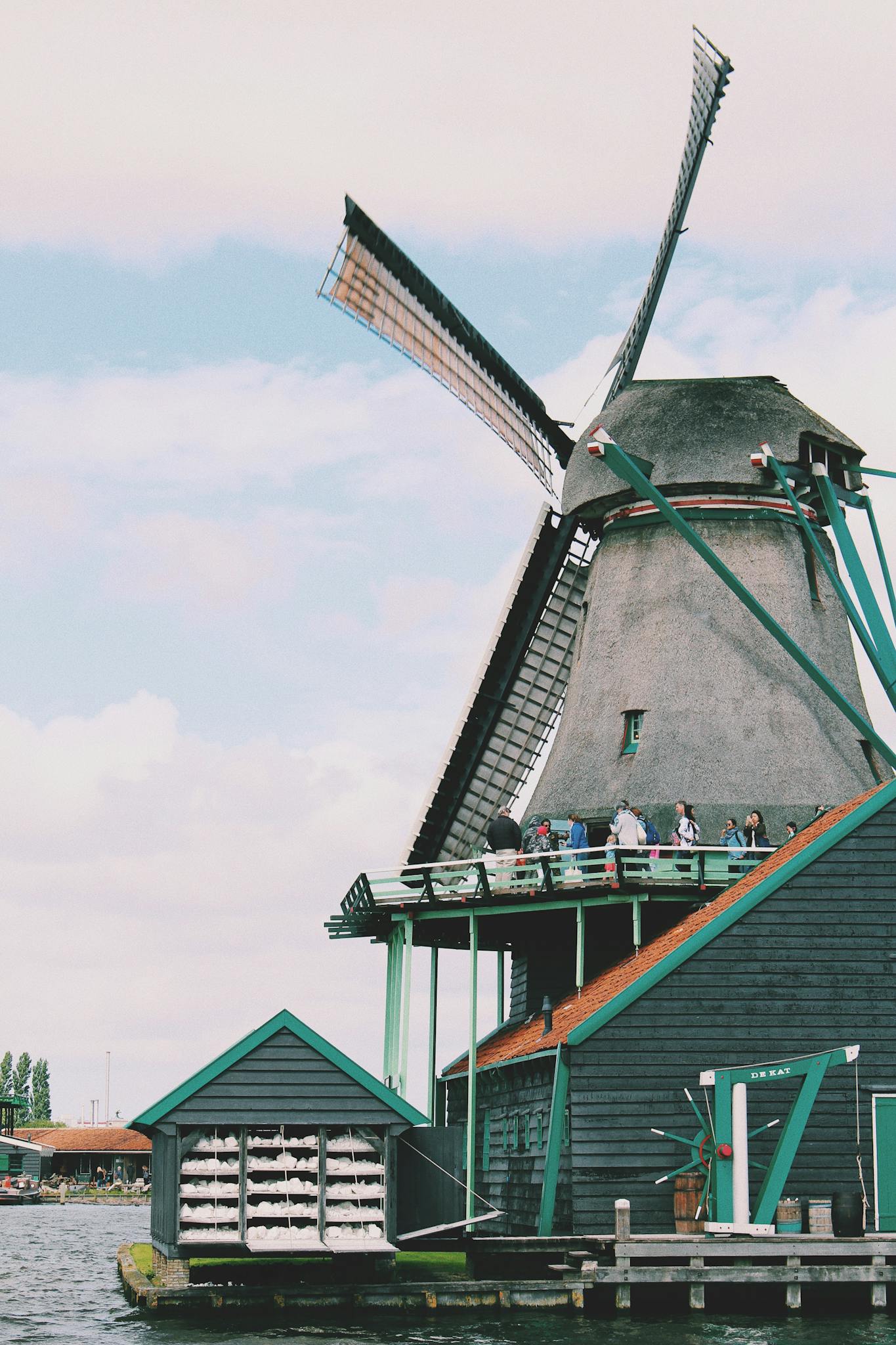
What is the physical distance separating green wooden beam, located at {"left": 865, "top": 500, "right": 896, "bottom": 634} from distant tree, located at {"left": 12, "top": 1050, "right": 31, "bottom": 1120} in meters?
93.4

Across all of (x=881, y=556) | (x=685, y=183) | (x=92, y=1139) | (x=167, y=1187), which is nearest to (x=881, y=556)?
Result: (x=881, y=556)

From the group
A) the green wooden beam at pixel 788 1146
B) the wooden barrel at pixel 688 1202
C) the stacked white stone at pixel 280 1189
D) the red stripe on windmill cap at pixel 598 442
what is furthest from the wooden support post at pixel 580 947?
the red stripe on windmill cap at pixel 598 442

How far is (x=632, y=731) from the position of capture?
2912cm

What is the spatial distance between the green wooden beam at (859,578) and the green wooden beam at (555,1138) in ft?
27.5

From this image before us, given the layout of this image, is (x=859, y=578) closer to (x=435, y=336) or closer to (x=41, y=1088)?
(x=435, y=336)

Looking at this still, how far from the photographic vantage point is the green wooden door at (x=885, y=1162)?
22156mm

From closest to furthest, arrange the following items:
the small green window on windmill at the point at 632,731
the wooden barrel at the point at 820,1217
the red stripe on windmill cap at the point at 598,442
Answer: the wooden barrel at the point at 820,1217, the red stripe on windmill cap at the point at 598,442, the small green window on windmill at the point at 632,731

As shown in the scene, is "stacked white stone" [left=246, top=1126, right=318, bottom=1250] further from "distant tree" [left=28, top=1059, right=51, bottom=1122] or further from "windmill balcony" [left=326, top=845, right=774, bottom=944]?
"distant tree" [left=28, top=1059, right=51, bottom=1122]

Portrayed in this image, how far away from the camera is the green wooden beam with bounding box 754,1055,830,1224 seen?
68.2ft

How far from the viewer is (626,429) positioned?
99.5ft

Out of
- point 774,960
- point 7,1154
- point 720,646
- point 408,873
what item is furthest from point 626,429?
point 7,1154

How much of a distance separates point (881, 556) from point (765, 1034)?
366 inches

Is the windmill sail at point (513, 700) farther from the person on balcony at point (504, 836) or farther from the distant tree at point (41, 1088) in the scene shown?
the distant tree at point (41, 1088)

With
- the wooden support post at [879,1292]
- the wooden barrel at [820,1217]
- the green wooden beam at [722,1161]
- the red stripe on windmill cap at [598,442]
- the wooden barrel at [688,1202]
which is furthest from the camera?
the red stripe on windmill cap at [598,442]
